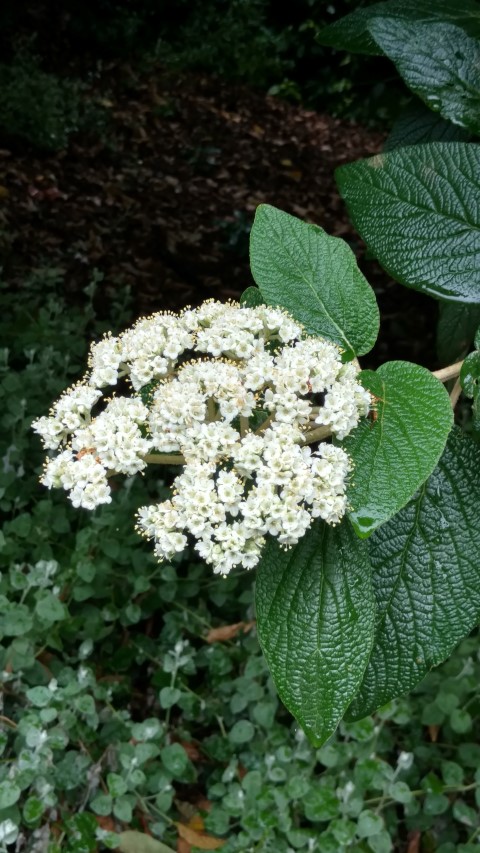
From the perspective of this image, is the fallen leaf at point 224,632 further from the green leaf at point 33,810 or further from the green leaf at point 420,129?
the green leaf at point 420,129

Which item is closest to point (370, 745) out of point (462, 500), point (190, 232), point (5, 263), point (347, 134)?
point (462, 500)

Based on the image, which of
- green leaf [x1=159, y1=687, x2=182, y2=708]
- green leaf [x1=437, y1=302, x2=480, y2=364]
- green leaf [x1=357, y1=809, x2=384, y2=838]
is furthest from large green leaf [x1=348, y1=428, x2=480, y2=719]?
green leaf [x1=159, y1=687, x2=182, y2=708]

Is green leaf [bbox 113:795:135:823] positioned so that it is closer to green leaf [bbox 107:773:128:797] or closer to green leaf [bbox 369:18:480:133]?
green leaf [bbox 107:773:128:797]

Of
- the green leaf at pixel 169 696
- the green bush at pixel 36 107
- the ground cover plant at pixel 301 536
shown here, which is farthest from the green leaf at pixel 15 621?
the green bush at pixel 36 107

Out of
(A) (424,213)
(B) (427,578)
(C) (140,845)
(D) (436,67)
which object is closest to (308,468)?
(B) (427,578)

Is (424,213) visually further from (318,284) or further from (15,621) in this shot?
(15,621)

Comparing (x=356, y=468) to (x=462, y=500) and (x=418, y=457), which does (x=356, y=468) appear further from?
(x=462, y=500)
